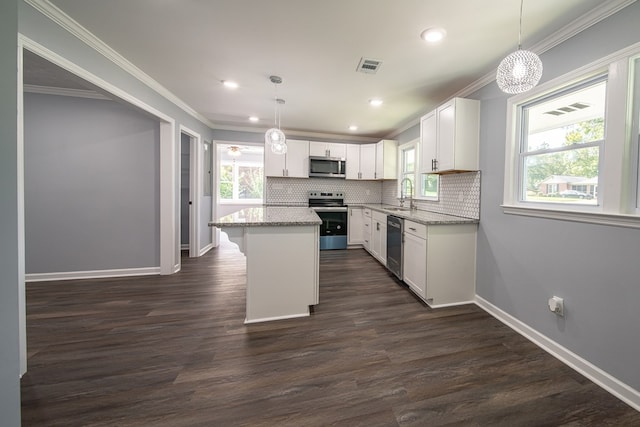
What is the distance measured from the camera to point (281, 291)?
2293 millimetres

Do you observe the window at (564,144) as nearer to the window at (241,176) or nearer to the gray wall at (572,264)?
the gray wall at (572,264)

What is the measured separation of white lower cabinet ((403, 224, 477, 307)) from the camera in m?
2.55

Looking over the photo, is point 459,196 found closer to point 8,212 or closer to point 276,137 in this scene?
point 276,137

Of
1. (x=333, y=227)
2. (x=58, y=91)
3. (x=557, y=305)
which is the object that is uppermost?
Answer: (x=58, y=91)

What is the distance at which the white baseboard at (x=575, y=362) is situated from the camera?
4.65 ft

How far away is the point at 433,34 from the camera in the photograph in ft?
6.16

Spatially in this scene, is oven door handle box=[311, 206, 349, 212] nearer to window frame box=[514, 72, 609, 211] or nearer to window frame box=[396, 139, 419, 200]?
window frame box=[396, 139, 419, 200]

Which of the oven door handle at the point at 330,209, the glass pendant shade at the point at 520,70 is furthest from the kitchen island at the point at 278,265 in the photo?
the oven door handle at the point at 330,209

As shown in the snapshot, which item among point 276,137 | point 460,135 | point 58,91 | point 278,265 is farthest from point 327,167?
point 58,91

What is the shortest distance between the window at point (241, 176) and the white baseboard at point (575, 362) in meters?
6.63

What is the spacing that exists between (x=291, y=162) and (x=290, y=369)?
12.8 ft

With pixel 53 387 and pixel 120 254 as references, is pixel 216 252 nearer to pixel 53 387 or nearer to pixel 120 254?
pixel 120 254

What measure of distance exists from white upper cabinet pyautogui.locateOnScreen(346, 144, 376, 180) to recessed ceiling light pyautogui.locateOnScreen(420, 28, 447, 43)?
10.3 ft

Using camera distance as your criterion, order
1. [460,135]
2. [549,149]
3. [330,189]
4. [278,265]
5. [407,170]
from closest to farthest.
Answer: [549,149]
[278,265]
[460,135]
[407,170]
[330,189]
